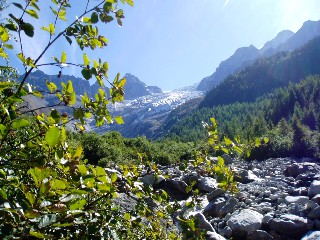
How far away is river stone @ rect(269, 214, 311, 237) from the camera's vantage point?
329 inches

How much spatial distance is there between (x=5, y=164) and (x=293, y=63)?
6614 inches

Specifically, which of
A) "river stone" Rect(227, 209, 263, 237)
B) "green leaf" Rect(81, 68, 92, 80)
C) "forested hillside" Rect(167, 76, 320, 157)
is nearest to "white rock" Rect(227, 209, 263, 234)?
"river stone" Rect(227, 209, 263, 237)

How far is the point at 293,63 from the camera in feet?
506

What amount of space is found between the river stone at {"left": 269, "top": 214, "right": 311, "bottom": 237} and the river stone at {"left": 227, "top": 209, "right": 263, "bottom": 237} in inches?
17.6

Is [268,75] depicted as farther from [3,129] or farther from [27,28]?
[3,129]

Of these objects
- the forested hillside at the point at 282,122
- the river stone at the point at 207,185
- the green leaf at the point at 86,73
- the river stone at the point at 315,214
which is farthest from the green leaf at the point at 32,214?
the river stone at the point at 207,185

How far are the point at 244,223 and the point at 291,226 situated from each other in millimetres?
1178

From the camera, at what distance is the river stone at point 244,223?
8.57m

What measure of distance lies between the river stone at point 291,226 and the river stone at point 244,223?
45 cm

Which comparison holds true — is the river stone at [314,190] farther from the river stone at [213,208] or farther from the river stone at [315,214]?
the river stone at [213,208]

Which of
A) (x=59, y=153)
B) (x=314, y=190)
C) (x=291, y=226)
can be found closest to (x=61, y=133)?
(x=59, y=153)

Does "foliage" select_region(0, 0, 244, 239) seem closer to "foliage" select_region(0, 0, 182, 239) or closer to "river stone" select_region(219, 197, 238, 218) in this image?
"foliage" select_region(0, 0, 182, 239)

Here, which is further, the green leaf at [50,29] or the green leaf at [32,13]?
the green leaf at [50,29]

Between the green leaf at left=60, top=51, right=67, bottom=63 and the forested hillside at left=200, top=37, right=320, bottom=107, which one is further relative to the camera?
the forested hillside at left=200, top=37, right=320, bottom=107
